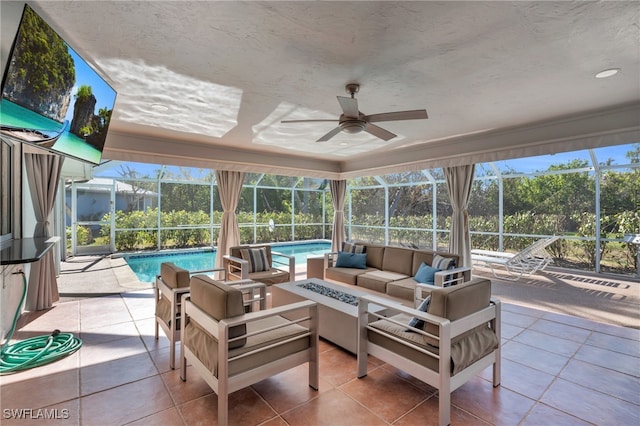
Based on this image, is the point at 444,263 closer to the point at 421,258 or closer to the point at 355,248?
the point at 421,258

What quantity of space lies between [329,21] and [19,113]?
199 centimetres

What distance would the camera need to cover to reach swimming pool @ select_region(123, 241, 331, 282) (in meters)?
8.08

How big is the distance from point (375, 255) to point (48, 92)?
4.54 m

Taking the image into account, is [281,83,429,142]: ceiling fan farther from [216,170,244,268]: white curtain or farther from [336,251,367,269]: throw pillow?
[216,170,244,268]: white curtain

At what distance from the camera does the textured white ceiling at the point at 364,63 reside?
194cm

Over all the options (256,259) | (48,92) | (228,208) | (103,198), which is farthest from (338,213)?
(103,198)

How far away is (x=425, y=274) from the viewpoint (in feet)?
13.5

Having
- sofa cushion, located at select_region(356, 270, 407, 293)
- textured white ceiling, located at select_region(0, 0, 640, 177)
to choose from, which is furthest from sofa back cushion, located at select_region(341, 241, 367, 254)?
textured white ceiling, located at select_region(0, 0, 640, 177)

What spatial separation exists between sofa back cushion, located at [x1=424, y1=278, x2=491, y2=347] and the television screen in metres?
2.89

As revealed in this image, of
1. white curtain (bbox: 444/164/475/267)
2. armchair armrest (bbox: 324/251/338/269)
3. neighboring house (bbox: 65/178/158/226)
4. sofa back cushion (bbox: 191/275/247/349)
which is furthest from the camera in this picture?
neighboring house (bbox: 65/178/158/226)

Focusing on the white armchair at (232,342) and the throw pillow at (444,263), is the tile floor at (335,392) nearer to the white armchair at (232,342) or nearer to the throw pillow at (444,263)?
the white armchair at (232,342)

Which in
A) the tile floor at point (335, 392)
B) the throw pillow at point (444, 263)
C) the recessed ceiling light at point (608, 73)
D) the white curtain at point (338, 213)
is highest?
the recessed ceiling light at point (608, 73)

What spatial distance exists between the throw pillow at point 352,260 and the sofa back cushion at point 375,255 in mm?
112

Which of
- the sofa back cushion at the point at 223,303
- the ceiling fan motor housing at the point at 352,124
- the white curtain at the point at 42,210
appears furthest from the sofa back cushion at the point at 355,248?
the white curtain at the point at 42,210
